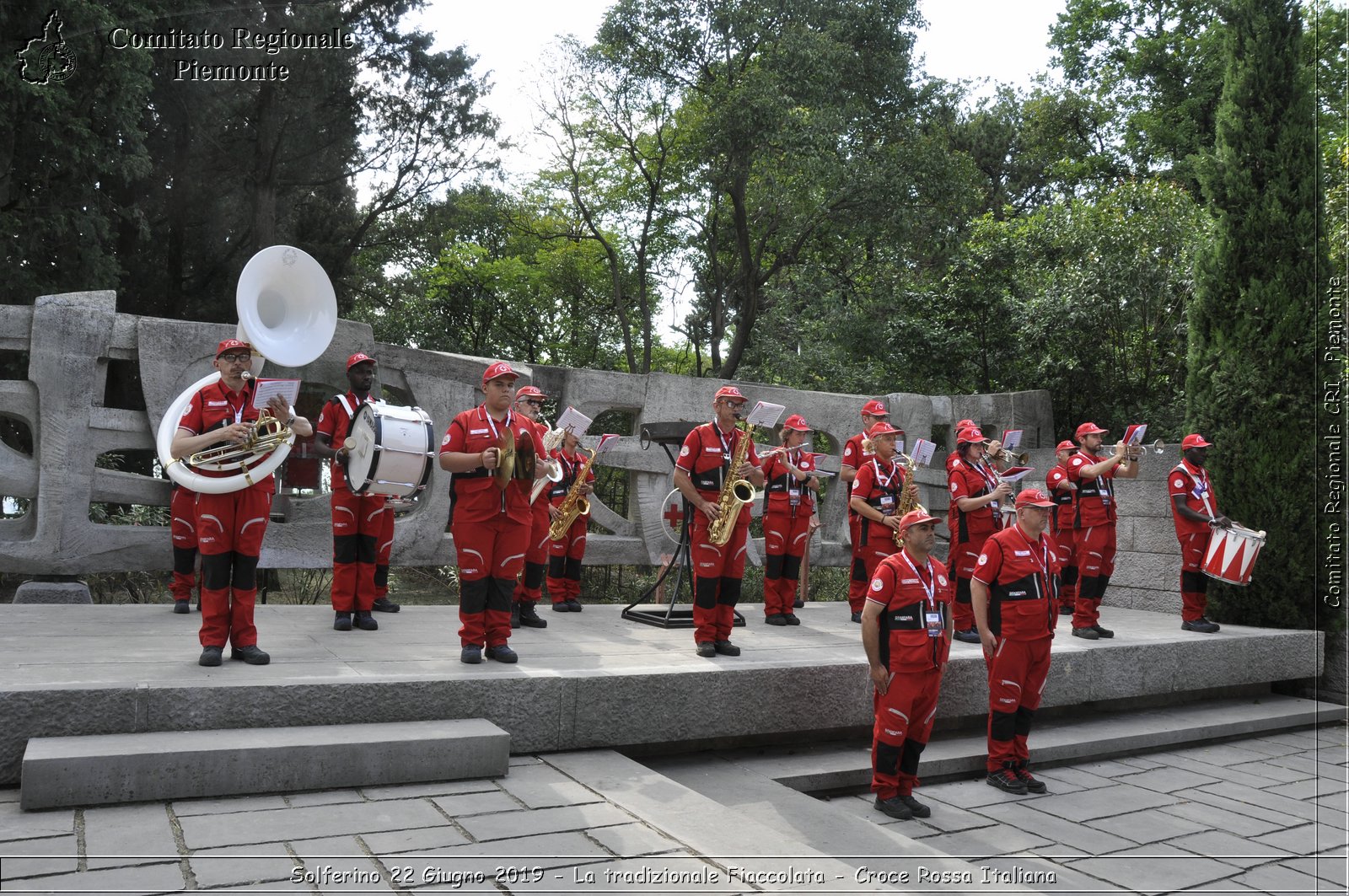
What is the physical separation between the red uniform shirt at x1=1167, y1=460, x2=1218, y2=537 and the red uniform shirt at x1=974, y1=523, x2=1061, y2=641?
14.1 ft

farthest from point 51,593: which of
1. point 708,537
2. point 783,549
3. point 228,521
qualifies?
point 783,549

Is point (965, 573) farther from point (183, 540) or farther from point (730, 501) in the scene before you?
point (183, 540)

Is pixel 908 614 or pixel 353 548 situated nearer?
pixel 908 614

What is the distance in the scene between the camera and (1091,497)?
31.9 ft

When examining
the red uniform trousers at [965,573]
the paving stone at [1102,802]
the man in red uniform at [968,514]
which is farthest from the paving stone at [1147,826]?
the red uniform trousers at [965,573]

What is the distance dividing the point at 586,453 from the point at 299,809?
5.36 m

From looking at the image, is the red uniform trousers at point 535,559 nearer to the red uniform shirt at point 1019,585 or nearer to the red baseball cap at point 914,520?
the red baseball cap at point 914,520

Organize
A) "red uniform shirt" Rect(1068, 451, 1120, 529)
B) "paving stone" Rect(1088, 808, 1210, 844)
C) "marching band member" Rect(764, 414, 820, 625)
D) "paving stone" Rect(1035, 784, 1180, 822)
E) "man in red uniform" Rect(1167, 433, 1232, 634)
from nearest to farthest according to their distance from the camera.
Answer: "paving stone" Rect(1088, 808, 1210, 844)
"paving stone" Rect(1035, 784, 1180, 822)
"marching band member" Rect(764, 414, 820, 625)
"red uniform shirt" Rect(1068, 451, 1120, 529)
"man in red uniform" Rect(1167, 433, 1232, 634)

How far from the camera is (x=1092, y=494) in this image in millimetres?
9695

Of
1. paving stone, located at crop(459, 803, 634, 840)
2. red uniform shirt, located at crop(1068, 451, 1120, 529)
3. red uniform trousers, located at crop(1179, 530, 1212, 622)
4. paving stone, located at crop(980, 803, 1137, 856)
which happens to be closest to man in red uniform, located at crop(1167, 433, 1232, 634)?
red uniform trousers, located at crop(1179, 530, 1212, 622)

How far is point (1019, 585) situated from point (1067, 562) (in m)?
4.47

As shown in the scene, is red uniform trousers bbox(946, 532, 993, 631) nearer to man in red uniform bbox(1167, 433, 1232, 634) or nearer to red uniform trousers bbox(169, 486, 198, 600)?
man in red uniform bbox(1167, 433, 1232, 634)

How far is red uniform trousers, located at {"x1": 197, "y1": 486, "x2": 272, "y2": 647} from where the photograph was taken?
5.49 m

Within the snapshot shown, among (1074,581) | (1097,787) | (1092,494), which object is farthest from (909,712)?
(1074,581)
